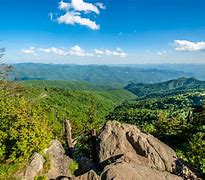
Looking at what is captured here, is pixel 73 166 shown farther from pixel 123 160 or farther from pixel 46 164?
pixel 123 160

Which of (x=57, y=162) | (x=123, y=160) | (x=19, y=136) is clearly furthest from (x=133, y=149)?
(x=19, y=136)

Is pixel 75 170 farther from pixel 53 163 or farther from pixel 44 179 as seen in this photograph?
pixel 44 179

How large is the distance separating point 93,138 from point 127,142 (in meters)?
3.90

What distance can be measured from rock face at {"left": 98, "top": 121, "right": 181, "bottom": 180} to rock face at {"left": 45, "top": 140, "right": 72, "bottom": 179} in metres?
3.09

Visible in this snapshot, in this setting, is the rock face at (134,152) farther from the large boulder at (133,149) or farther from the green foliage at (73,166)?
the green foliage at (73,166)

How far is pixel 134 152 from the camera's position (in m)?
26.2

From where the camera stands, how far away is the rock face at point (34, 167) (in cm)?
2217

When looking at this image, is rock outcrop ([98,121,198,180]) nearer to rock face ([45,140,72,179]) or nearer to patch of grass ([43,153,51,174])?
rock face ([45,140,72,179])

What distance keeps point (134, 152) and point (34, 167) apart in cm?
894

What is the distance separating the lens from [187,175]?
2441 centimetres

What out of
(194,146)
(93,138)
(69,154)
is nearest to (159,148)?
(194,146)

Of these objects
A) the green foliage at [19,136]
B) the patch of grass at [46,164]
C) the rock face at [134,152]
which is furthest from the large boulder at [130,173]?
the green foliage at [19,136]

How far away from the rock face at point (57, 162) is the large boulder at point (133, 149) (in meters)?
3.09

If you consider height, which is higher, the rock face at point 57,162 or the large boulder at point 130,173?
the large boulder at point 130,173
